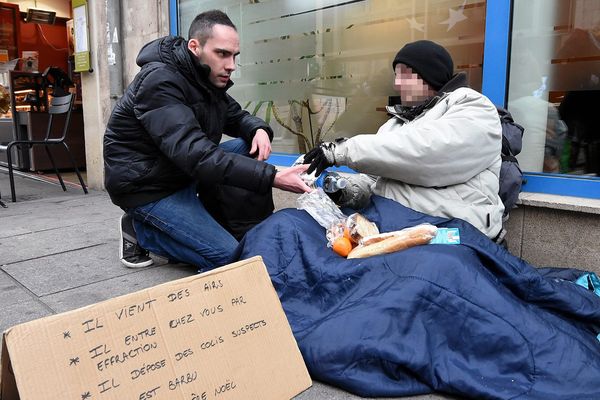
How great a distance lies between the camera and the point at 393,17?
380 centimetres

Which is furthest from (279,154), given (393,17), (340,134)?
(393,17)

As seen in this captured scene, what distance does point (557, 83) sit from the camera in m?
3.02

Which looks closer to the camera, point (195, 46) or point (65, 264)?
point (195, 46)

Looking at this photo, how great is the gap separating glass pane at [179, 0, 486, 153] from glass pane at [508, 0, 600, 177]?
264 millimetres

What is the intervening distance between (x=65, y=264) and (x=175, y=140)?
4.68 ft

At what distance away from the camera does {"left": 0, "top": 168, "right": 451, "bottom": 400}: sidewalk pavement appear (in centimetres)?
267

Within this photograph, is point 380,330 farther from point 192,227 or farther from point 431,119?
point 192,227

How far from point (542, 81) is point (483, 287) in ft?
6.03

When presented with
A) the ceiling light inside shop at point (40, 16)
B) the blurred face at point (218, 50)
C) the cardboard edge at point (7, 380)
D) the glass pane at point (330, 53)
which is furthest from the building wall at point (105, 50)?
the ceiling light inside shop at point (40, 16)

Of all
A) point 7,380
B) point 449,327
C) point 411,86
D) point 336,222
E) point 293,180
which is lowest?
point 449,327

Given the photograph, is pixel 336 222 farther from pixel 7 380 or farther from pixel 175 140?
pixel 7 380

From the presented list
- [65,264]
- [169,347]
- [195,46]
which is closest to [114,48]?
[65,264]

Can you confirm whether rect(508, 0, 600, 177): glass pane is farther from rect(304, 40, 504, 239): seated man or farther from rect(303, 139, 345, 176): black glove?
rect(303, 139, 345, 176): black glove

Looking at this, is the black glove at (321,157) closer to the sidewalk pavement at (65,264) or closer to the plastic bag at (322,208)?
the plastic bag at (322,208)
